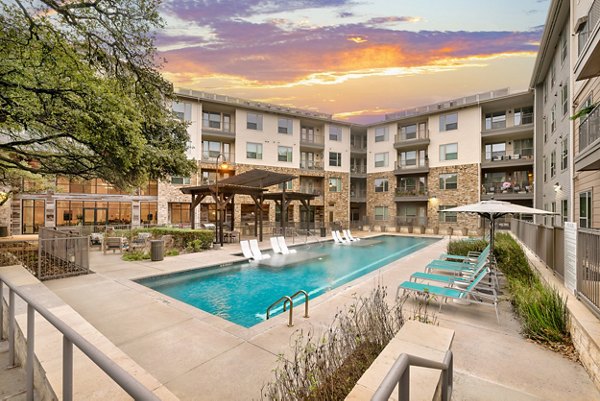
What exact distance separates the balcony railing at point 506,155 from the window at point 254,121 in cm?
2327

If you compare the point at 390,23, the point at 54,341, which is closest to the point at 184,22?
the point at 390,23

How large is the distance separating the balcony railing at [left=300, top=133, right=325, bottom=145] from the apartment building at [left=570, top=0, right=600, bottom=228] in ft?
75.5

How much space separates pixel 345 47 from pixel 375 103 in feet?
53.0

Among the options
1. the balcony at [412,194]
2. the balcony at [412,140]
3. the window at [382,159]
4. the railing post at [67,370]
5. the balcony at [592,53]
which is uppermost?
the balcony at [412,140]

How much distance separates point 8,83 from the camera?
6723 millimetres

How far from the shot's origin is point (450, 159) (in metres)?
28.9

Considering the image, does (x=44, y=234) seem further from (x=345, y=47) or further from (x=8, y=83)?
(x=345, y=47)

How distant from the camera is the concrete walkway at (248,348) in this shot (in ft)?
11.1

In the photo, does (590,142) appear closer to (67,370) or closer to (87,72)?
(67,370)

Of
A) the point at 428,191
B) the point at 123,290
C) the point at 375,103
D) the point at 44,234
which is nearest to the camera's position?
the point at 123,290

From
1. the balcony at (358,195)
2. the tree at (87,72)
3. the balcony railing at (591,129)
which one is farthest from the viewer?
the balcony at (358,195)

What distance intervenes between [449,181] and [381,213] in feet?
26.6

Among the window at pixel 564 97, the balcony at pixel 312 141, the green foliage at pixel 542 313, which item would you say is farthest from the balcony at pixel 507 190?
the green foliage at pixel 542 313

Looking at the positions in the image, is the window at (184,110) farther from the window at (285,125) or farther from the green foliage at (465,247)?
the green foliage at (465,247)
